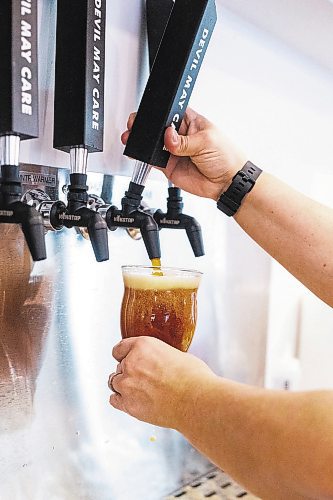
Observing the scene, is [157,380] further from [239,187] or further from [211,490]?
[211,490]

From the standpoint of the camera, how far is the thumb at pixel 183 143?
92 centimetres

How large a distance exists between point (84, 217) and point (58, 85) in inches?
8.4

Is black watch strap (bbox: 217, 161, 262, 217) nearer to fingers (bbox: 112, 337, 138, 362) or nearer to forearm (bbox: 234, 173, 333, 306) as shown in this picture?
forearm (bbox: 234, 173, 333, 306)

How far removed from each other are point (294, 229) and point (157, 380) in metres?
0.42

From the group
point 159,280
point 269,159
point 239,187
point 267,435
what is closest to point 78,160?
point 159,280

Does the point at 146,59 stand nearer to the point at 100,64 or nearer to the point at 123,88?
the point at 123,88

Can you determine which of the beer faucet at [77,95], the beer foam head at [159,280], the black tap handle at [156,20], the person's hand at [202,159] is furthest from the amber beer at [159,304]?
the black tap handle at [156,20]

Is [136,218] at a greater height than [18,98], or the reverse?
[18,98]

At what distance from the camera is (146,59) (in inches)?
44.8

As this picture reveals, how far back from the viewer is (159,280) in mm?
839

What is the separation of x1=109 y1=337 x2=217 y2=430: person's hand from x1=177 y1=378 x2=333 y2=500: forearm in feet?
0.05

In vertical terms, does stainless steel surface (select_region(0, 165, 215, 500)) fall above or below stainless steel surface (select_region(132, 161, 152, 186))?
below

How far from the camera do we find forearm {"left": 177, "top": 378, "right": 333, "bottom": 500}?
629 mm

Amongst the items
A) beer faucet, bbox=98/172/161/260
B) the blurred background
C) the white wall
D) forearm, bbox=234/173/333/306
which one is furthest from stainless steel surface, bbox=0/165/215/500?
the white wall
